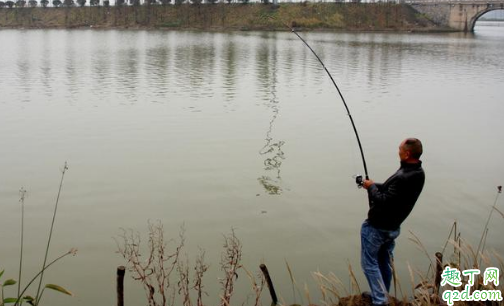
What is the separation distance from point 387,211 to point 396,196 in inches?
7.9

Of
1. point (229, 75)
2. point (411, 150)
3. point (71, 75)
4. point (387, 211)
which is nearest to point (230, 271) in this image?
point (387, 211)

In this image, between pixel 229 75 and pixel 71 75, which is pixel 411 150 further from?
pixel 71 75

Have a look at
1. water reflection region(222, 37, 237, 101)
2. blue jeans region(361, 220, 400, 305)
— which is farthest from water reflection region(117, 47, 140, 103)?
blue jeans region(361, 220, 400, 305)

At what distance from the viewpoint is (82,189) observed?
32.9 feet

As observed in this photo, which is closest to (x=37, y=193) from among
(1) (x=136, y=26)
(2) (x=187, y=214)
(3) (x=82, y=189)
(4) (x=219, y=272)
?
(3) (x=82, y=189)

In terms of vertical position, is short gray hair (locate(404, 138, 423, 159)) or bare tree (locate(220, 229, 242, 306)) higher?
short gray hair (locate(404, 138, 423, 159))

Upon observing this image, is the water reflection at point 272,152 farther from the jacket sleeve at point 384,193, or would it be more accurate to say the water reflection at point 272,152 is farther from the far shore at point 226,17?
the far shore at point 226,17

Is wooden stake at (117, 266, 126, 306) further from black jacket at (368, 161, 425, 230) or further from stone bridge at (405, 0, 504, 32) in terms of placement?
stone bridge at (405, 0, 504, 32)

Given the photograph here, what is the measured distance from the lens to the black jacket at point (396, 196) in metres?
4.88

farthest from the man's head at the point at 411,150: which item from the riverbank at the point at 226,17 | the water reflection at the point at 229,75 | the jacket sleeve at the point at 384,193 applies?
the riverbank at the point at 226,17

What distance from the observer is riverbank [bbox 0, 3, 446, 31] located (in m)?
98.1

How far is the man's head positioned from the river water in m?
2.59

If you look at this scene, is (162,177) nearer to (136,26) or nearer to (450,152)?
(450,152)

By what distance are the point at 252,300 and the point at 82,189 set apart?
5119 millimetres
